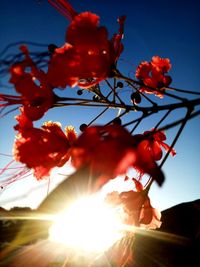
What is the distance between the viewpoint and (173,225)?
6.75 ft

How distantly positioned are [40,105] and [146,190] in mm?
585

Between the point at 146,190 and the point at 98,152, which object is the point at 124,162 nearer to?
the point at 98,152

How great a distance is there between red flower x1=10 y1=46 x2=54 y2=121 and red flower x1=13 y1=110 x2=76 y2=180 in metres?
A: 0.06

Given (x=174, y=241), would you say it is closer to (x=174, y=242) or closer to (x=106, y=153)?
(x=174, y=242)

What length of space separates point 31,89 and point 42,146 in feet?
0.84

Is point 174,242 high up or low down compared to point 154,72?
down

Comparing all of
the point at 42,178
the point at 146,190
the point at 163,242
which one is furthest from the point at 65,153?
the point at 163,242

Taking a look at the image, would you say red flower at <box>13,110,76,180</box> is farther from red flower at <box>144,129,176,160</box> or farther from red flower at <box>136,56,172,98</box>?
red flower at <box>136,56,172,98</box>

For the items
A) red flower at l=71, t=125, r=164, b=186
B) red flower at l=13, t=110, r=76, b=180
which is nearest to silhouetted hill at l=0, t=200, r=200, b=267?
red flower at l=13, t=110, r=76, b=180

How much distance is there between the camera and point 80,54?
3.40 feet

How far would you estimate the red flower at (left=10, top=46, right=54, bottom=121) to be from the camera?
106cm

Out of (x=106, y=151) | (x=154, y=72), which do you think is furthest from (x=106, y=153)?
(x=154, y=72)

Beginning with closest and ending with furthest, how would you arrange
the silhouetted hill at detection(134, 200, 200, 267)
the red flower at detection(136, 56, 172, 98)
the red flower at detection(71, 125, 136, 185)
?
the red flower at detection(71, 125, 136, 185)
the silhouetted hill at detection(134, 200, 200, 267)
the red flower at detection(136, 56, 172, 98)

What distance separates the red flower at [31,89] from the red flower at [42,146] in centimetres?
6
